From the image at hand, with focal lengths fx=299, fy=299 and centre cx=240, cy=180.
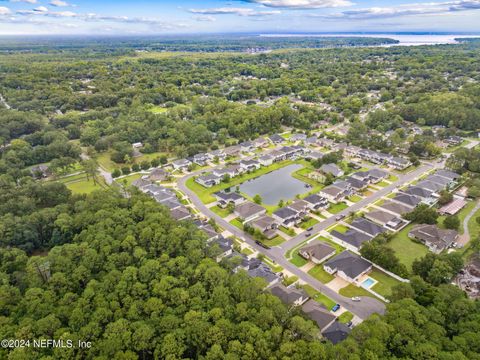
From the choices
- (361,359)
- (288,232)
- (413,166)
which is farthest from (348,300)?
(413,166)

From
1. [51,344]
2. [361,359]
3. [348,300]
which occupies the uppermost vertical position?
[51,344]

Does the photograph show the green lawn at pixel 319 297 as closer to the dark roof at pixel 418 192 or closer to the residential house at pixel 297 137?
the dark roof at pixel 418 192

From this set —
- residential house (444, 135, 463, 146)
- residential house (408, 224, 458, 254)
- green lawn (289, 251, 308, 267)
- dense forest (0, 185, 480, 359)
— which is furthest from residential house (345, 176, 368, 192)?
residential house (444, 135, 463, 146)

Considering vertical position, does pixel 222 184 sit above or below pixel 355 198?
below

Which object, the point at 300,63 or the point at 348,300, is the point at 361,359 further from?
the point at 300,63

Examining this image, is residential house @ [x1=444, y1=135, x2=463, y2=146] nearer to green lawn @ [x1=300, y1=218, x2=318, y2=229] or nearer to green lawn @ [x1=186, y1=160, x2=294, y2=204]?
green lawn @ [x1=186, y1=160, x2=294, y2=204]

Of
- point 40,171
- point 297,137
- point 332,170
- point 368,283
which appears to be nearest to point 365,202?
point 332,170

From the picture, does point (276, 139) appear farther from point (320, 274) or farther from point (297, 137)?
point (320, 274)
